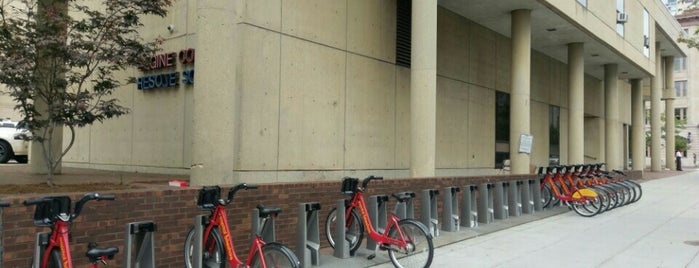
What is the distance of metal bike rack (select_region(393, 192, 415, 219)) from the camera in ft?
22.5

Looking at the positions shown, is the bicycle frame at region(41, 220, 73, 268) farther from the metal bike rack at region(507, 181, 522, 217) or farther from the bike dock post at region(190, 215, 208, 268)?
the metal bike rack at region(507, 181, 522, 217)

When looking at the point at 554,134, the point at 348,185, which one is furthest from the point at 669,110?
the point at 348,185

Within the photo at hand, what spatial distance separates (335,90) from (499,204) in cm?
412

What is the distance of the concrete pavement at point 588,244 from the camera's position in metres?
6.98

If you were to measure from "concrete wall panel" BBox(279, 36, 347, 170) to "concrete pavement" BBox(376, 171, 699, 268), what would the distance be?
396 centimetres

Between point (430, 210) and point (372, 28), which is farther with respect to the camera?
point (372, 28)

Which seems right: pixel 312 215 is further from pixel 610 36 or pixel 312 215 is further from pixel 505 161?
pixel 610 36

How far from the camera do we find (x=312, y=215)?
6566 mm

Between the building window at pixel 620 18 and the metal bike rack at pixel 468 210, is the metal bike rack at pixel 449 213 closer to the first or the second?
the metal bike rack at pixel 468 210

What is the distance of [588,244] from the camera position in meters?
8.24

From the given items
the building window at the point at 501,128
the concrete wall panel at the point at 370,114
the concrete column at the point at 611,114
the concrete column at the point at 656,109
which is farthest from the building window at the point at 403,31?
the concrete column at the point at 656,109

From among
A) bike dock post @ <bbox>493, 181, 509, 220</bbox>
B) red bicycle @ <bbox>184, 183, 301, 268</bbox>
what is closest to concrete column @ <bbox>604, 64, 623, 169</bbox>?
bike dock post @ <bbox>493, 181, 509, 220</bbox>

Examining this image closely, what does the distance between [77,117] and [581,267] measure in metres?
6.82

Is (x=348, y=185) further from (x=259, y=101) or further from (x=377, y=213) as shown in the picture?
(x=259, y=101)
